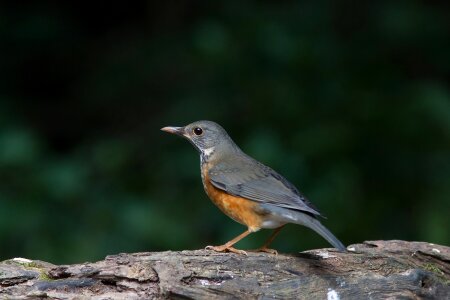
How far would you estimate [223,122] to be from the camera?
8.26m

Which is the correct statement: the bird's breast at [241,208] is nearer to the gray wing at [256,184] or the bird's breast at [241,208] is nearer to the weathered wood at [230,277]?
the gray wing at [256,184]

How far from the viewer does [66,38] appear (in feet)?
32.6

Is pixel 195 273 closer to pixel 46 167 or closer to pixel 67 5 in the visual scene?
pixel 46 167

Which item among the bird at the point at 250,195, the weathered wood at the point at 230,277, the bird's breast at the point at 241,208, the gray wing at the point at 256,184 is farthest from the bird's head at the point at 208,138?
the weathered wood at the point at 230,277

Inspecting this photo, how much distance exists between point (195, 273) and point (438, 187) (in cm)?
355

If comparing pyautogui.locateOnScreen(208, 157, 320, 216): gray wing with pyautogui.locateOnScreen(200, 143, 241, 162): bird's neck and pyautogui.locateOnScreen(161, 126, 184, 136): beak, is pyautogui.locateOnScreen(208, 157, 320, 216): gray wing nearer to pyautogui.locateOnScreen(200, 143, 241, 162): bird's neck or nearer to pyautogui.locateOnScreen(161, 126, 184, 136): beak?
pyautogui.locateOnScreen(200, 143, 241, 162): bird's neck

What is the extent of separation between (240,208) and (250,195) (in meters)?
0.12

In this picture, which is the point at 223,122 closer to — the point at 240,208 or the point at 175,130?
the point at 175,130

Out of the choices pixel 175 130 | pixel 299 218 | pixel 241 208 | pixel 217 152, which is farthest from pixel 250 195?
pixel 175 130

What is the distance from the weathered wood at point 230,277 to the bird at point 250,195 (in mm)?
243

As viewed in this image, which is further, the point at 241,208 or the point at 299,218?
the point at 241,208

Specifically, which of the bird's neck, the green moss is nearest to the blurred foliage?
the bird's neck

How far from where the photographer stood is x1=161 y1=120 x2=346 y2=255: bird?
5449 millimetres

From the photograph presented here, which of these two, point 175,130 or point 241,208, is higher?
point 175,130
